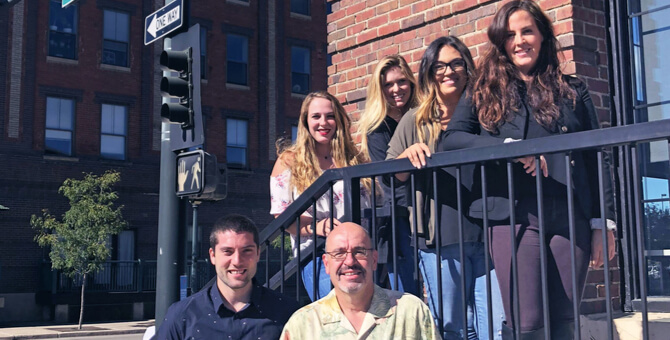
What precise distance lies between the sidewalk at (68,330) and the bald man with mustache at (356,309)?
61.6ft

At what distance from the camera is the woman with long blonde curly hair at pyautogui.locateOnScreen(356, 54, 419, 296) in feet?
13.8

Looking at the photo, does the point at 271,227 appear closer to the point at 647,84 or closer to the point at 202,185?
the point at 202,185

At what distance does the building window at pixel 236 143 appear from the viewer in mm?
29641

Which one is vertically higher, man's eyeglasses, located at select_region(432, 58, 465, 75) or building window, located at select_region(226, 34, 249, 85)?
building window, located at select_region(226, 34, 249, 85)

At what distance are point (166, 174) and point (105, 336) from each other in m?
16.2

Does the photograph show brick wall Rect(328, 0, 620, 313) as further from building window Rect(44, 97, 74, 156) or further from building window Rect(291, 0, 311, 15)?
building window Rect(291, 0, 311, 15)

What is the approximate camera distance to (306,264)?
4.80 metres

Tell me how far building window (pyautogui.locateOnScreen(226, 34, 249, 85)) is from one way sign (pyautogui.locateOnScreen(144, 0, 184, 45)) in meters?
22.4

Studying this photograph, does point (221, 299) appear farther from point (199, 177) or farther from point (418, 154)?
point (199, 177)

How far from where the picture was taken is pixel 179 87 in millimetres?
7008

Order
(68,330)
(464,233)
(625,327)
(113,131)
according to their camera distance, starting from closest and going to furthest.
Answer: (464,233)
(625,327)
(68,330)
(113,131)

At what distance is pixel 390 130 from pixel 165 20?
354 centimetres

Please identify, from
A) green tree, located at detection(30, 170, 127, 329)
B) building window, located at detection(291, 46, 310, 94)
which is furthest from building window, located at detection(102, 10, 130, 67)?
building window, located at detection(291, 46, 310, 94)

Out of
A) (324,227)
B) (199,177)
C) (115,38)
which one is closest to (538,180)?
(324,227)
